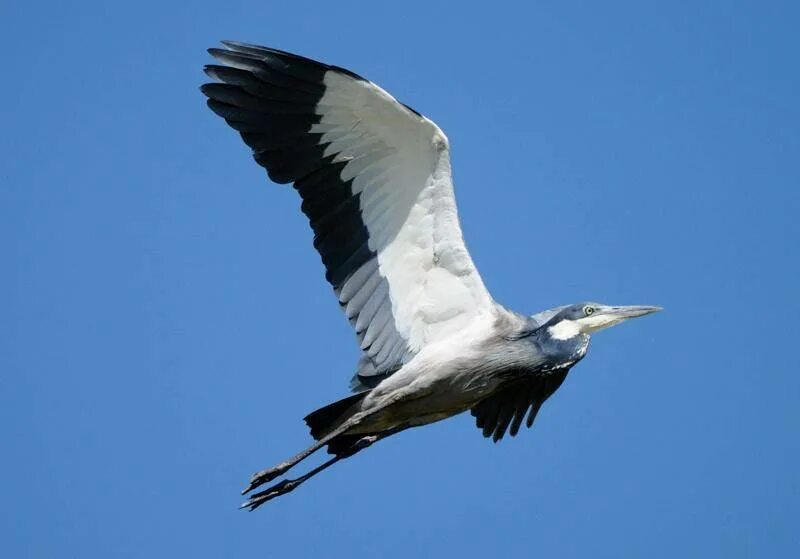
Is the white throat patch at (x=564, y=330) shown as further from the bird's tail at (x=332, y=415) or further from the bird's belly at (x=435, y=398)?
the bird's tail at (x=332, y=415)

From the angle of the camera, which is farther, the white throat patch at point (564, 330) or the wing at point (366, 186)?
the white throat patch at point (564, 330)

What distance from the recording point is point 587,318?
1210cm

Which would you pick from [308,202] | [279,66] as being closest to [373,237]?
[308,202]

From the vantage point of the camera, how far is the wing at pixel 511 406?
40.8ft

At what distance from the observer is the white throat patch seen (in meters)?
12.0

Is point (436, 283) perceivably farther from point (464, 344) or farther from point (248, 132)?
point (248, 132)

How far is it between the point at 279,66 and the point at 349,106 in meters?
0.52

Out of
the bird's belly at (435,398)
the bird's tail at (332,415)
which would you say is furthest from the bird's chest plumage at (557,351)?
the bird's tail at (332,415)

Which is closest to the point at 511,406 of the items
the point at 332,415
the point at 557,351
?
the point at 557,351

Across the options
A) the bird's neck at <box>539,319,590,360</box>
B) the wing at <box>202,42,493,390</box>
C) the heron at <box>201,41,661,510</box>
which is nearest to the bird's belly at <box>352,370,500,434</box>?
the heron at <box>201,41,661,510</box>

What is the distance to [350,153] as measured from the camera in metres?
12.0

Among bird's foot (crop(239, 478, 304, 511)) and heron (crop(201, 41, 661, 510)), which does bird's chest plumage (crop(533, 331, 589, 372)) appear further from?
bird's foot (crop(239, 478, 304, 511))

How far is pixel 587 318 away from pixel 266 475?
2.34m

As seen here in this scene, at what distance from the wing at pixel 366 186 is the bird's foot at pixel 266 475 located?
81cm
